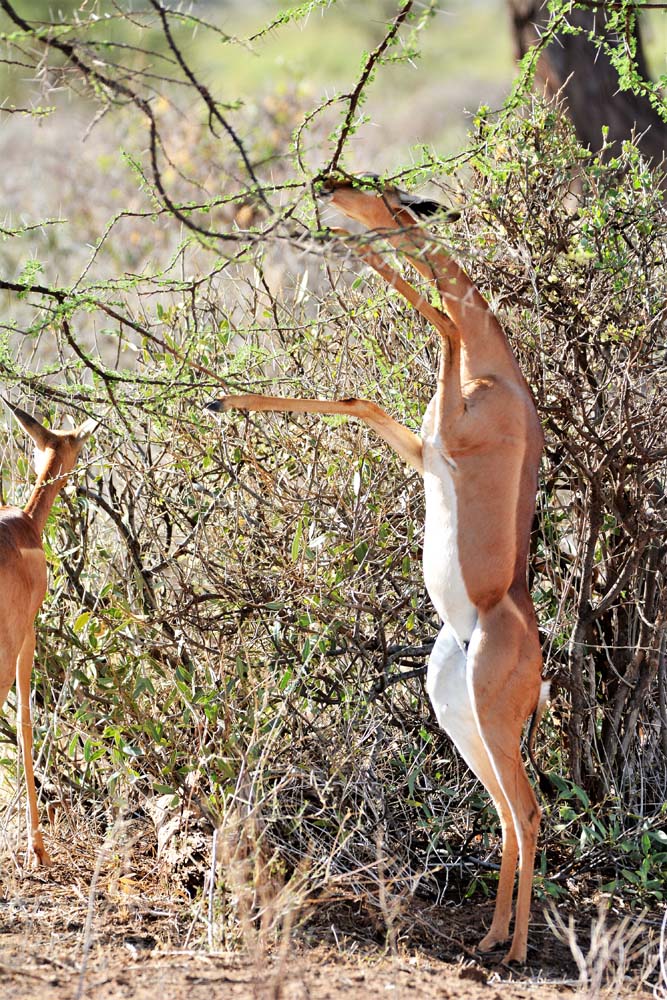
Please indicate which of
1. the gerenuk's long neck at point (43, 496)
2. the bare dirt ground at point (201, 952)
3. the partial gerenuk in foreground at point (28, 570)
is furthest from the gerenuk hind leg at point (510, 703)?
the gerenuk's long neck at point (43, 496)

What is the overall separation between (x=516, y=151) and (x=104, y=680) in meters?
2.59

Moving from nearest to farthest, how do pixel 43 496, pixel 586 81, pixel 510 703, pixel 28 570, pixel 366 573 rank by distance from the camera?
pixel 510 703
pixel 28 570
pixel 366 573
pixel 43 496
pixel 586 81

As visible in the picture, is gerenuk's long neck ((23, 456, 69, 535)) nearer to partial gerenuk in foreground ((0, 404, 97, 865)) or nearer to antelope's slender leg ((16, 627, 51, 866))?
partial gerenuk in foreground ((0, 404, 97, 865))

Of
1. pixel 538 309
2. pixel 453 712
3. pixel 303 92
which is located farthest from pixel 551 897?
pixel 303 92

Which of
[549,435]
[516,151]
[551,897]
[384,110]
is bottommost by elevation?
[551,897]

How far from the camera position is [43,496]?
14.8 ft

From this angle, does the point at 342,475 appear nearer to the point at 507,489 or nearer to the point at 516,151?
Answer: the point at 507,489

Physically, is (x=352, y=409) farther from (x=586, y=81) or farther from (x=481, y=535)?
(x=586, y=81)

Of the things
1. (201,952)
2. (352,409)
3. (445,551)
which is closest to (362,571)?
(445,551)

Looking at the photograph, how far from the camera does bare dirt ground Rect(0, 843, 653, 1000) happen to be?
3361mm

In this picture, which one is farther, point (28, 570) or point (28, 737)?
point (28, 737)

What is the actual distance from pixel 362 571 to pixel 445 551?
2.55 feet

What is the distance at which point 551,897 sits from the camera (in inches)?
169

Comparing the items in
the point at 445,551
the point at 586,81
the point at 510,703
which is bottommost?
the point at 510,703
